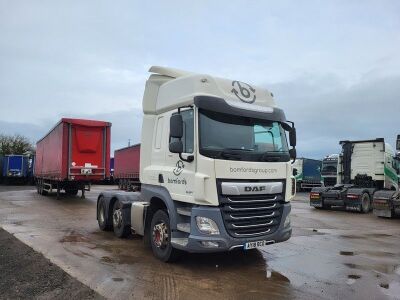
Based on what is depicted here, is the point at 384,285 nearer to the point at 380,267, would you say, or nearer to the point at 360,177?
the point at 380,267

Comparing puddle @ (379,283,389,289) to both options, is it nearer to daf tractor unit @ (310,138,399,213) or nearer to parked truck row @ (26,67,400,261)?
parked truck row @ (26,67,400,261)

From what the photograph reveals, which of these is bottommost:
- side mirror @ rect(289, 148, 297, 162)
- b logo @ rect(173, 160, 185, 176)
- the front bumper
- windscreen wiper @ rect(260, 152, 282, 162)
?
the front bumper

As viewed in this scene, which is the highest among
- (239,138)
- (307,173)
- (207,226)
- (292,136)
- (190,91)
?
(190,91)

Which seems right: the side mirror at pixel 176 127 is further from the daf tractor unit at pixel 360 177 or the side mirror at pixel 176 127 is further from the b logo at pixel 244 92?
the daf tractor unit at pixel 360 177

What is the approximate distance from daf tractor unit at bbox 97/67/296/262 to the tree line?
Result: 56.4m

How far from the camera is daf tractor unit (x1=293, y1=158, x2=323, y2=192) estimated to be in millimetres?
40688

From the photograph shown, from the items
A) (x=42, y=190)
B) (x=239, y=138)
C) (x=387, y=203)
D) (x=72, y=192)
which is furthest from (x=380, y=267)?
(x=42, y=190)

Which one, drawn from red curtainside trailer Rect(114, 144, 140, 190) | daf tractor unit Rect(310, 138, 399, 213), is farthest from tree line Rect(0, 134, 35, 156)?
daf tractor unit Rect(310, 138, 399, 213)

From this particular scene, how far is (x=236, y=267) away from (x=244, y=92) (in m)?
3.05

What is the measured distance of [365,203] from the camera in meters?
18.7

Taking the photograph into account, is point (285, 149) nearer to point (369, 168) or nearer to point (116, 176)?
point (369, 168)

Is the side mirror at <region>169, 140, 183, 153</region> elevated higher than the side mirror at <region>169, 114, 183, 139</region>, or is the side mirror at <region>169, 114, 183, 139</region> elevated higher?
the side mirror at <region>169, 114, 183, 139</region>

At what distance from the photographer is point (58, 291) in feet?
18.8

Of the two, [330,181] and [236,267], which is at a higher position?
[330,181]
